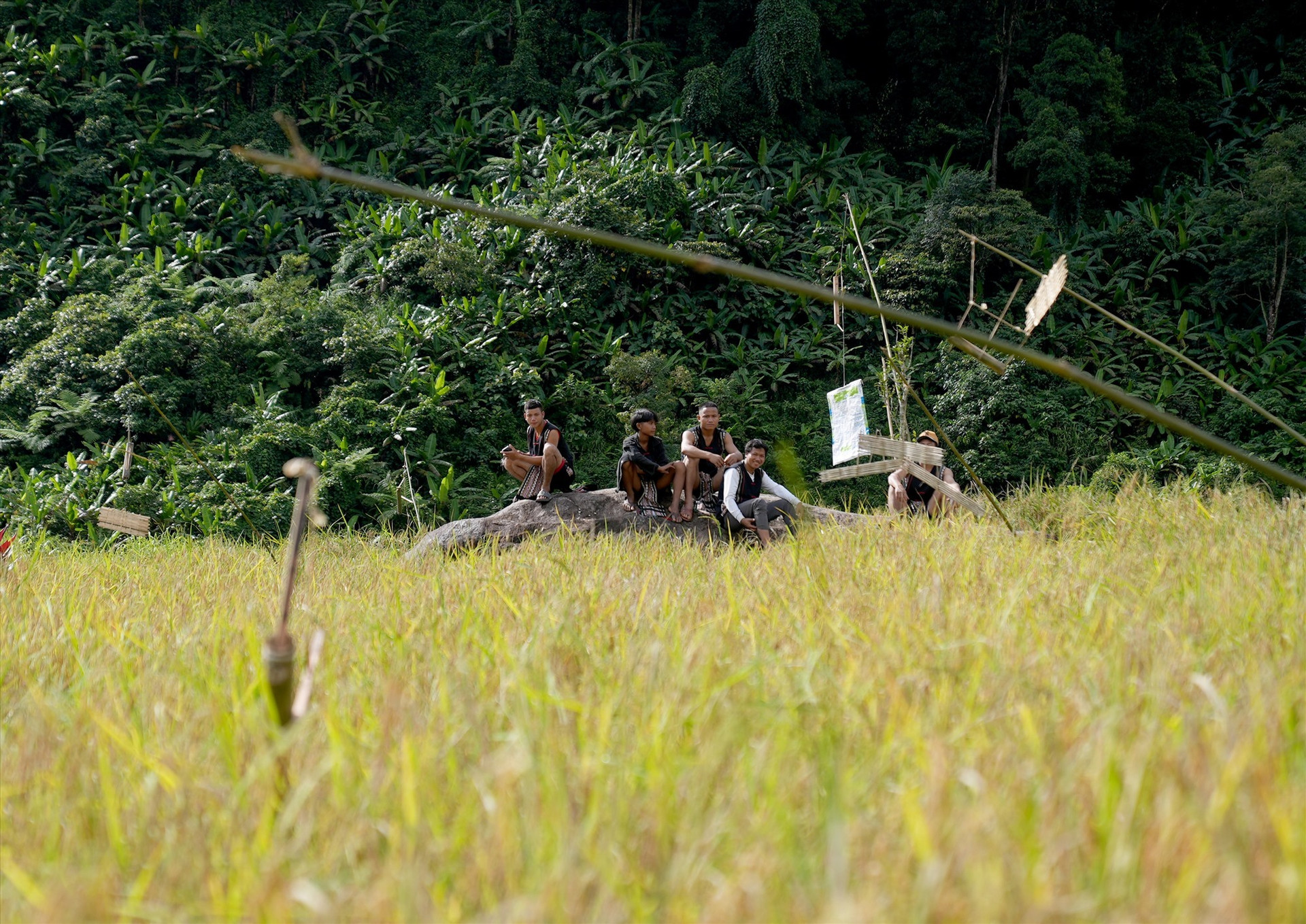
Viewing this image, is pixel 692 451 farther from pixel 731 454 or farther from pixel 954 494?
pixel 954 494

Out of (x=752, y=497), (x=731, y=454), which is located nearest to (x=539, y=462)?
(x=731, y=454)

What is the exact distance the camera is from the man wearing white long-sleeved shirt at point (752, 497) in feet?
22.4

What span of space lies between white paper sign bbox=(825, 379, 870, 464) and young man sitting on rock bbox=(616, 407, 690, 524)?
1889mm

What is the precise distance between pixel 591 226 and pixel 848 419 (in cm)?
727

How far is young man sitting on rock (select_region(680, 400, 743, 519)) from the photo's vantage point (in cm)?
726

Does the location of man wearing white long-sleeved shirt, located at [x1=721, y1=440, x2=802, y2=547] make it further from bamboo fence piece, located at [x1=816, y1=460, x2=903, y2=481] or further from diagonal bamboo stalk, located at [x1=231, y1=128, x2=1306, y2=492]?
diagonal bamboo stalk, located at [x1=231, y1=128, x2=1306, y2=492]

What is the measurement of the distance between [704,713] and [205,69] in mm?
17464

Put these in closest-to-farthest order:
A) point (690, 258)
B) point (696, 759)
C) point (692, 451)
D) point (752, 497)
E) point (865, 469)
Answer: point (690, 258) < point (696, 759) < point (865, 469) < point (752, 497) < point (692, 451)

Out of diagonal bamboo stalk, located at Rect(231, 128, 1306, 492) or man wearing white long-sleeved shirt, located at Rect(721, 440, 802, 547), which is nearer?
diagonal bamboo stalk, located at Rect(231, 128, 1306, 492)

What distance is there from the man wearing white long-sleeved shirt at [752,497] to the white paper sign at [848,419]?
109 centimetres

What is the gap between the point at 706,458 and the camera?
7.24 m

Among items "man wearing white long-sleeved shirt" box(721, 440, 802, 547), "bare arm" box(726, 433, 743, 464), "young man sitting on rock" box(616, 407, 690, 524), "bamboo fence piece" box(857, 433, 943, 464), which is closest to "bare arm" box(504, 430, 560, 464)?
"young man sitting on rock" box(616, 407, 690, 524)

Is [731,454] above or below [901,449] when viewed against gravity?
above

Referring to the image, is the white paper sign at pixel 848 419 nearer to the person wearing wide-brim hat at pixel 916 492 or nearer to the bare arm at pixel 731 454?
the person wearing wide-brim hat at pixel 916 492
